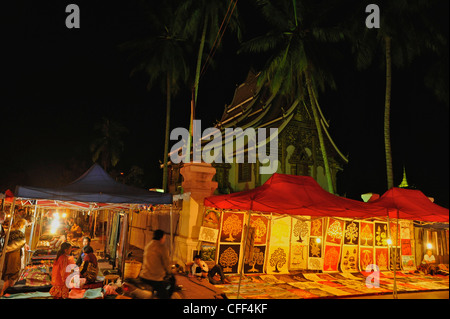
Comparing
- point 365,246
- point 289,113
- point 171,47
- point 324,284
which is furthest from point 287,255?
point 171,47

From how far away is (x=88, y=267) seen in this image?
26.5 feet

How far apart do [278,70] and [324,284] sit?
1255 cm

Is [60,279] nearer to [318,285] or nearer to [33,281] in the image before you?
[33,281]

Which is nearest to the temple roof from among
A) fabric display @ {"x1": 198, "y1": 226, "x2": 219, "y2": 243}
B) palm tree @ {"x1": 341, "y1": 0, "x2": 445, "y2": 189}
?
palm tree @ {"x1": 341, "y1": 0, "x2": 445, "y2": 189}

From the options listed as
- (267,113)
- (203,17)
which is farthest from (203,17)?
(267,113)

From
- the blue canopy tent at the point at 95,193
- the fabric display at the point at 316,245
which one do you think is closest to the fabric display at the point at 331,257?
the fabric display at the point at 316,245

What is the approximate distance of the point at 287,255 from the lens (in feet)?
36.8

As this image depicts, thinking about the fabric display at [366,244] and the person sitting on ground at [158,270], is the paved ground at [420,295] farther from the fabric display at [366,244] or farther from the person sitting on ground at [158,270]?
the person sitting on ground at [158,270]

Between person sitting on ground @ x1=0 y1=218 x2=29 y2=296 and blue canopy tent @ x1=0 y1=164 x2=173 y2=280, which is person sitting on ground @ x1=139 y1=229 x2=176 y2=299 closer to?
blue canopy tent @ x1=0 y1=164 x2=173 y2=280

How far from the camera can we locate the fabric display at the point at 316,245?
11391mm

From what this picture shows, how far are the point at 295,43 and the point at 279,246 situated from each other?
483 inches

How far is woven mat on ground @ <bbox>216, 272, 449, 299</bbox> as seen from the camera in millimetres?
8480

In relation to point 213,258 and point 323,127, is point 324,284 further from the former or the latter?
point 323,127

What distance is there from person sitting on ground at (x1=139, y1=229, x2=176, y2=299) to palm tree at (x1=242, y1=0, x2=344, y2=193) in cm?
1292
